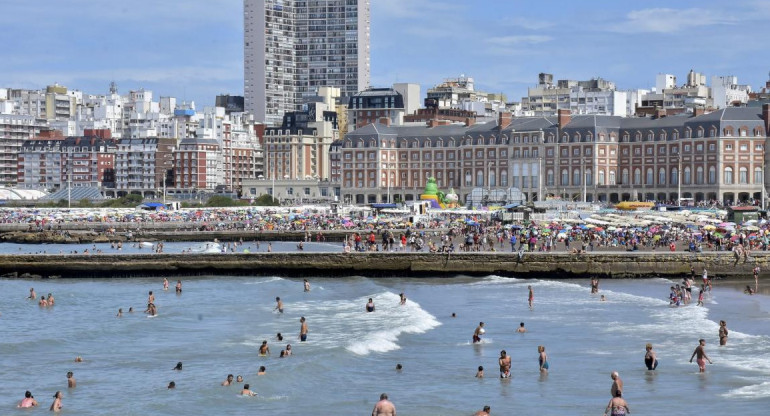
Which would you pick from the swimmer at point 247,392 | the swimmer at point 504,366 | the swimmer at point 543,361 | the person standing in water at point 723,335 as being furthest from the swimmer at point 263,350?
the person standing in water at point 723,335

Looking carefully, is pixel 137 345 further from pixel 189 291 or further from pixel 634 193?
pixel 634 193

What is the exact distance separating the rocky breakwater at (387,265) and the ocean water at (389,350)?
84.6 inches

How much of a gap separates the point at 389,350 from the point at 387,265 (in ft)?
67.9

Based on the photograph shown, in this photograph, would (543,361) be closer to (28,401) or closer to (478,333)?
(478,333)

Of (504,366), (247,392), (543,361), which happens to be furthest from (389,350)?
(247,392)

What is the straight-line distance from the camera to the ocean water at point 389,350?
27844 mm

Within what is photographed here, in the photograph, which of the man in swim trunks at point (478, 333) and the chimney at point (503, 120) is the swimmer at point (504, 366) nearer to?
the man in swim trunks at point (478, 333)

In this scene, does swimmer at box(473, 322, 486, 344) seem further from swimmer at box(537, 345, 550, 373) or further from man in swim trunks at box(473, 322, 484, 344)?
swimmer at box(537, 345, 550, 373)

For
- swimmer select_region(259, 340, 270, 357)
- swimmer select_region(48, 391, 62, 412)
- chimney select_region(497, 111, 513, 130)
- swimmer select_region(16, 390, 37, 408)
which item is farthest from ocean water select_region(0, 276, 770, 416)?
chimney select_region(497, 111, 513, 130)

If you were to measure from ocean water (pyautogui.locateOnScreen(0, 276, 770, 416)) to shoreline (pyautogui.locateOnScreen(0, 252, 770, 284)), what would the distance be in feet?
6.84

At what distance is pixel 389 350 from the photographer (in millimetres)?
34344

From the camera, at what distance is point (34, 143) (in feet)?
560

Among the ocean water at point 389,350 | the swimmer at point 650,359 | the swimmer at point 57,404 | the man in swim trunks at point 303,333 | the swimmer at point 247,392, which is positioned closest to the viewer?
the swimmer at point 57,404

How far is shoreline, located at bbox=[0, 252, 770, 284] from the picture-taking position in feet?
171
